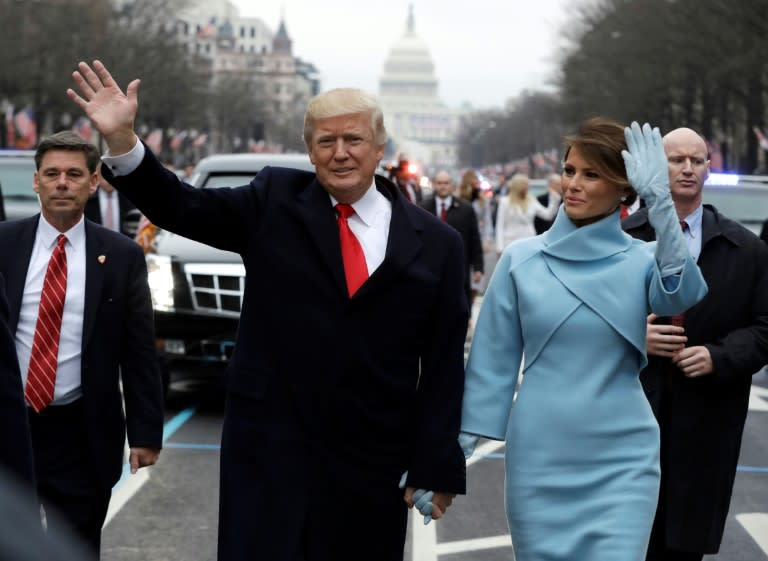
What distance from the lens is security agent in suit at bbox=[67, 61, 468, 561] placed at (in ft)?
13.2


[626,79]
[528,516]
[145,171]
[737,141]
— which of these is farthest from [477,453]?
[737,141]

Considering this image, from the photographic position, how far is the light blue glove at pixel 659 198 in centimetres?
421

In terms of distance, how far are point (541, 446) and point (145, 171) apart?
1310 mm

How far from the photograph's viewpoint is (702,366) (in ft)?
16.7

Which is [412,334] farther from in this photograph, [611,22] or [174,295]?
[611,22]

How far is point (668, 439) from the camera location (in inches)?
204

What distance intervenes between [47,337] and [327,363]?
50.6 inches

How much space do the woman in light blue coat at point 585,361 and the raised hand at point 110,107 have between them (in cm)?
114

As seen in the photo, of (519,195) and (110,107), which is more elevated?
(110,107)

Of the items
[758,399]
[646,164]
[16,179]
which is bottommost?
[758,399]

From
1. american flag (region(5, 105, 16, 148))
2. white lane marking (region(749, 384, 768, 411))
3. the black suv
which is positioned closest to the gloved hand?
the black suv

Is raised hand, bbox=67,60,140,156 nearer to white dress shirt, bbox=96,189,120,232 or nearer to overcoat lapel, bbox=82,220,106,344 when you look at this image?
overcoat lapel, bbox=82,220,106,344

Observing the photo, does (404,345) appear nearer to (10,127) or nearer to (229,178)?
(229,178)

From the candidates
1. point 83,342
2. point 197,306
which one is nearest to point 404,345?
point 83,342
